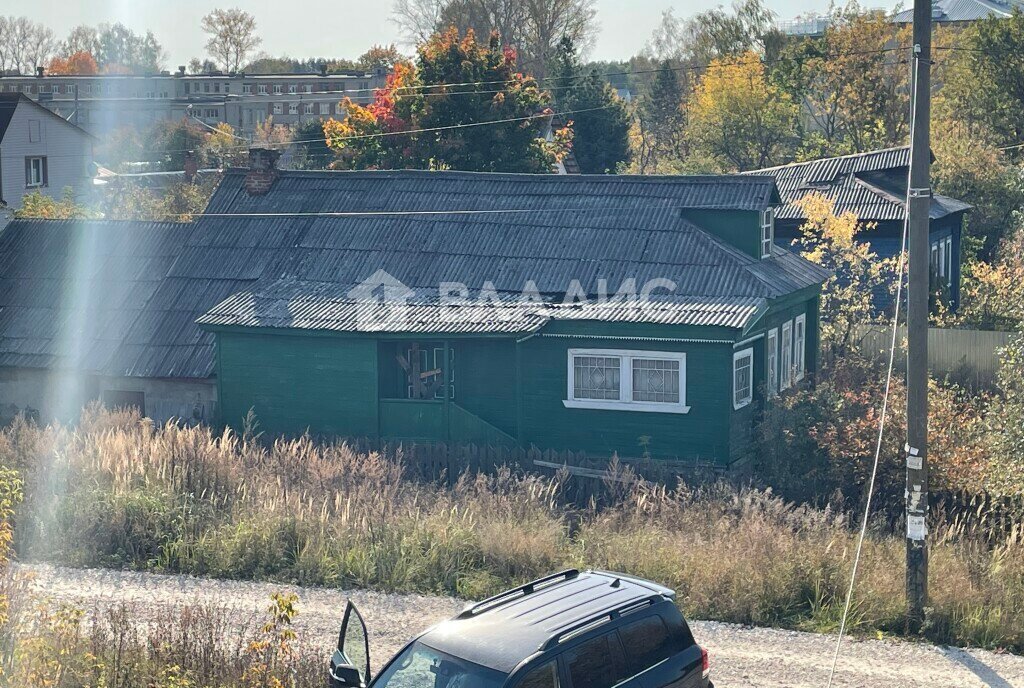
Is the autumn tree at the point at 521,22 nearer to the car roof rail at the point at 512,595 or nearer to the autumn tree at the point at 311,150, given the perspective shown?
the autumn tree at the point at 311,150

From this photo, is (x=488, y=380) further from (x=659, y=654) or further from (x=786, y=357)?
(x=659, y=654)

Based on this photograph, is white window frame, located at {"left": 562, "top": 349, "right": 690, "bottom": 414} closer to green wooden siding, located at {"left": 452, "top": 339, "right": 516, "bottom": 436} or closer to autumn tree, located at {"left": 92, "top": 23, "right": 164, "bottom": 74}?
green wooden siding, located at {"left": 452, "top": 339, "right": 516, "bottom": 436}

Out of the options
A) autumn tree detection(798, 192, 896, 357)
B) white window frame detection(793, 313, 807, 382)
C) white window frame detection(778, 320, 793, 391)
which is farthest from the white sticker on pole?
autumn tree detection(798, 192, 896, 357)

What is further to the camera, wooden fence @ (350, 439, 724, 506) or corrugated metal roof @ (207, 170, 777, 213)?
corrugated metal roof @ (207, 170, 777, 213)

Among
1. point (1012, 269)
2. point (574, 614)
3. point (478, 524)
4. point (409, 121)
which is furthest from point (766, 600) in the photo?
point (409, 121)

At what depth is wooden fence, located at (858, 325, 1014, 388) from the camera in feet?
89.9

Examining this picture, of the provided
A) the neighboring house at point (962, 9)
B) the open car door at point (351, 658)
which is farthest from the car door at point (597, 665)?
the neighboring house at point (962, 9)

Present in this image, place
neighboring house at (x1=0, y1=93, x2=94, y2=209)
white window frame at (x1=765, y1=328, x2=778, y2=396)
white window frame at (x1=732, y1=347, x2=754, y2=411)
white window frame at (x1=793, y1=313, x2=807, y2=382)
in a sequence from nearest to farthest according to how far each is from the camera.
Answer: white window frame at (x1=732, y1=347, x2=754, y2=411) < white window frame at (x1=765, y1=328, x2=778, y2=396) < white window frame at (x1=793, y1=313, x2=807, y2=382) < neighboring house at (x1=0, y1=93, x2=94, y2=209)

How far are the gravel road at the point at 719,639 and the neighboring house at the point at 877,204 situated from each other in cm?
2251

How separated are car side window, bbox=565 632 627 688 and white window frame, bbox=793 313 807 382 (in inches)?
643

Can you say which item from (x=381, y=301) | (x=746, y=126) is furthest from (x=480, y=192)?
(x=746, y=126)

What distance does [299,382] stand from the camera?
75.3ft

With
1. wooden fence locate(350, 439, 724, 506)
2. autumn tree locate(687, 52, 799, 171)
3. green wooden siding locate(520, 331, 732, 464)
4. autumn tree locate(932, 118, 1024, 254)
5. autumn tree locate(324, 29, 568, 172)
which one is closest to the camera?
wooden fence locate(350, 439, 724, 506)

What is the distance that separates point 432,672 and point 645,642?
1646 millimetres
